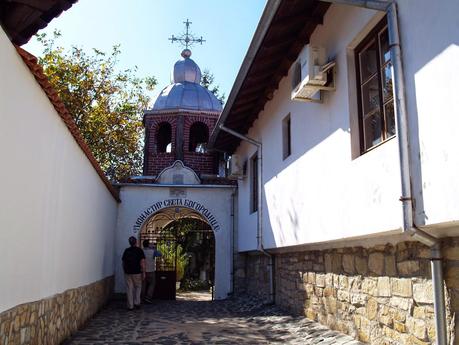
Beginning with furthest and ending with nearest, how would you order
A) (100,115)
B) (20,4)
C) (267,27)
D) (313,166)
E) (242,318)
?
(100,115), (242,318), (313,166), (267,27), (20,4)

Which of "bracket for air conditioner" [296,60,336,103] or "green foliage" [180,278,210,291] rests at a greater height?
"bracket for air conditioner" [296,60,336,103]

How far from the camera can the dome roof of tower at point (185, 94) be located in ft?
51.8

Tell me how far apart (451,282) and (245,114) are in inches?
282

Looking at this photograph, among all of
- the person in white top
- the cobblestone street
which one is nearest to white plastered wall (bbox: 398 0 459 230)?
the cobblestone street

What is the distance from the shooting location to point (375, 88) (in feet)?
16.3

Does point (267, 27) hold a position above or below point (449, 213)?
above

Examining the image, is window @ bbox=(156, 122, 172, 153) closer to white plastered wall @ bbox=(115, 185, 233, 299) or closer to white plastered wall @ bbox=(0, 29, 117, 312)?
white plastered wall @ bbox=(115, 185, 233, 299)

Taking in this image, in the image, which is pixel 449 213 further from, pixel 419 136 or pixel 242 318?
pixel 242 318

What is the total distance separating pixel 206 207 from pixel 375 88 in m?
8.95

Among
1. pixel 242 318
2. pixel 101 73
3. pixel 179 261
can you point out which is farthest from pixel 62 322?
pixel 179 261

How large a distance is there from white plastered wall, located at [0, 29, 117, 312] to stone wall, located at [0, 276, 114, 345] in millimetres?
102

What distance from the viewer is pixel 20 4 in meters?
3.64

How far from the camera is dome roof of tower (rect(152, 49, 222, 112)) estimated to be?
51.8 feet

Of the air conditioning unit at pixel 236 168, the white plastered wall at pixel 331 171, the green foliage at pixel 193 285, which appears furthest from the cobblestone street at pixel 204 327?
the green foliage at pixel 193 285
